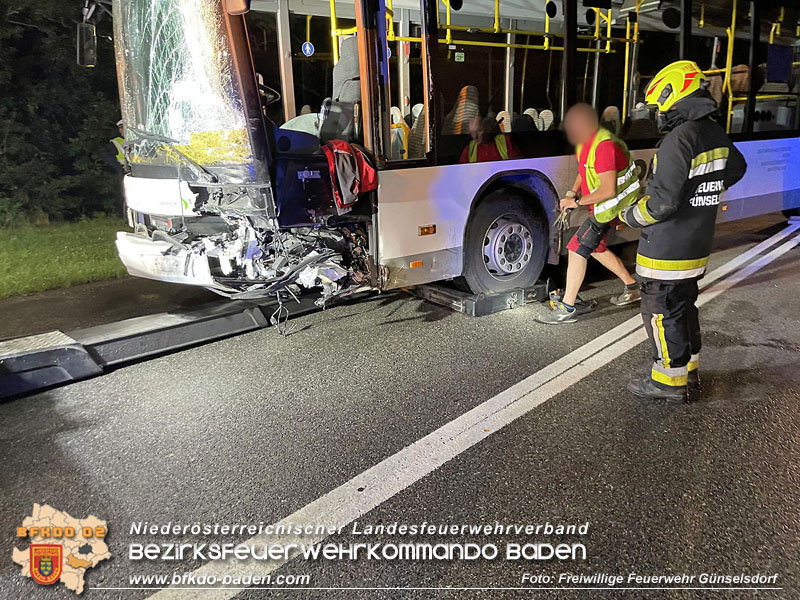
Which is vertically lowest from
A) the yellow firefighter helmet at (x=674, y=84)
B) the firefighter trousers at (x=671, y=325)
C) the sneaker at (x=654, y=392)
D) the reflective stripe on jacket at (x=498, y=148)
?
the sneaker at (x=654, y=392)

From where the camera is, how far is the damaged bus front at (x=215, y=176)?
13.7ft

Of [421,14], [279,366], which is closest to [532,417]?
[279,366]

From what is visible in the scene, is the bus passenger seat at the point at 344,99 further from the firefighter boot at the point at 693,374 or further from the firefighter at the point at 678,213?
the firefighter boot at the point at 693,374

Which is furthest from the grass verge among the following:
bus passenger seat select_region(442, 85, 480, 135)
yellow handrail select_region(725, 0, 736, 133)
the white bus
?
yellow handrail select_region(725, 0, 736, 133)

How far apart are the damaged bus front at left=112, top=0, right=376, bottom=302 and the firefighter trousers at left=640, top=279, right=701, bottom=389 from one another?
2166 millimetres

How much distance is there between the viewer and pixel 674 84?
11.9 ft

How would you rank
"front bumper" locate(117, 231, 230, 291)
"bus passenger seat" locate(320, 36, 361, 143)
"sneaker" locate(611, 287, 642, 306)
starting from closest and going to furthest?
"front bumper" locate(117, 231, 230, 291) → "bus passenger seat" locate(320, 36, 361, 143) → "sneaker" locate(611, 287, 642, 306)

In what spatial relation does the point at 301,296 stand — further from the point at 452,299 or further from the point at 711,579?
the point at 711,579

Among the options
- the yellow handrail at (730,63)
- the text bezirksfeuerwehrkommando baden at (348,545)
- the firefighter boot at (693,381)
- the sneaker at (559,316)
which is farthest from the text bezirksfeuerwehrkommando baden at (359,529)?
the yellow handrail at (730,63)

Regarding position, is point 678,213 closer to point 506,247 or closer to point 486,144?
point 486,144

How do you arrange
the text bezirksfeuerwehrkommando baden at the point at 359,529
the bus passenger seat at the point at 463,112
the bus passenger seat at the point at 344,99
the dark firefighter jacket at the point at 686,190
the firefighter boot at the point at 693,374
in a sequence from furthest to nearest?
1. the bus passenger seat at the point at 463,112
2. the bus passenger seat at the point at 344,99
3. the firefighter boot at the point at 693,374
4. the dark firefighter jacket at the point at 686,190
5. the text bezirksfeuerwehrkommando baden at the point at 359,529

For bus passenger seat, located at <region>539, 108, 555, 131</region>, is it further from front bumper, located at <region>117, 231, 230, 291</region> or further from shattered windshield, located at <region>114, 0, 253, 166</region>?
front bumper, located at <region>117, 231, 230, 291</region>

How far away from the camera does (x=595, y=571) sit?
8.23ft

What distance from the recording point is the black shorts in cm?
523
